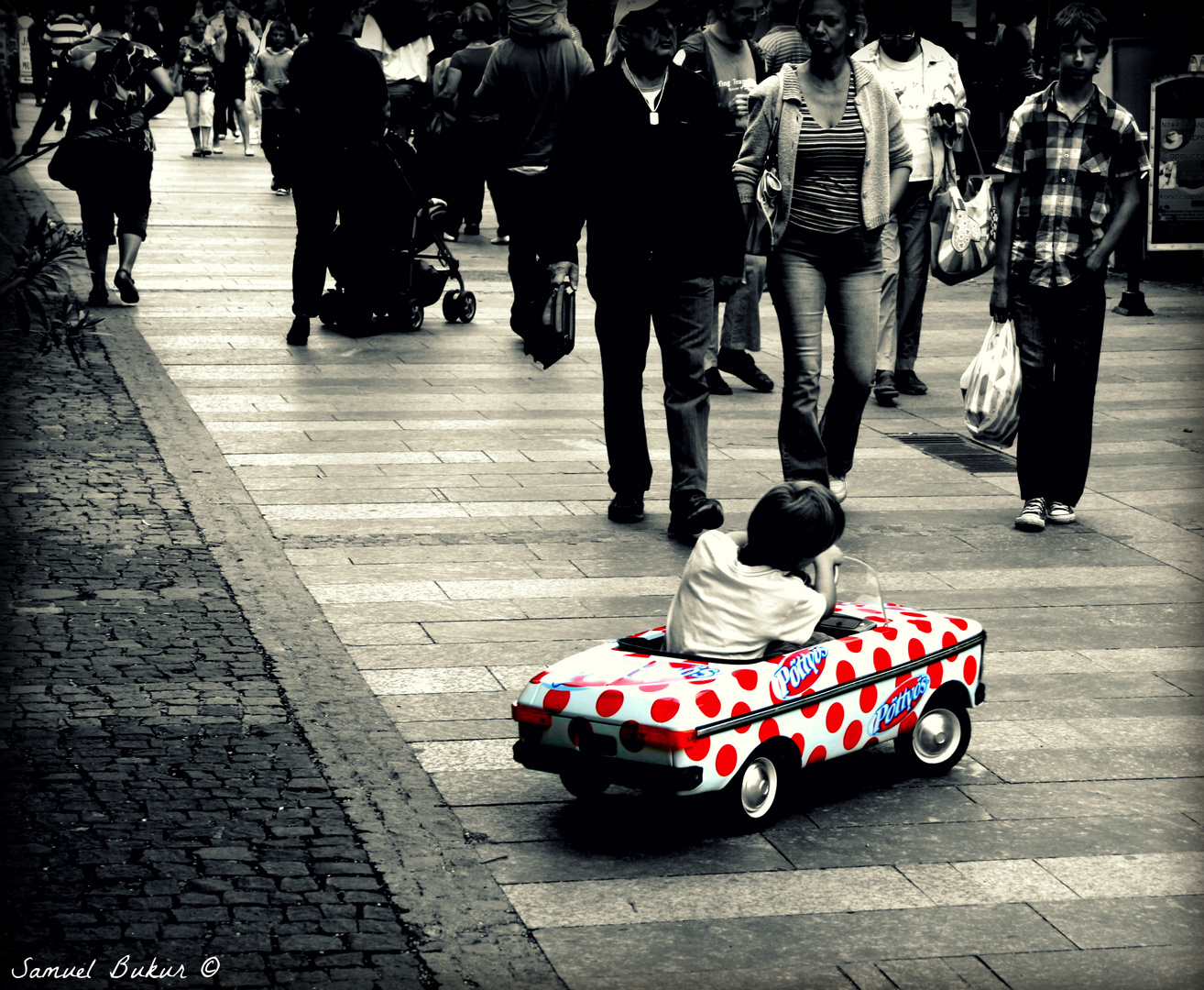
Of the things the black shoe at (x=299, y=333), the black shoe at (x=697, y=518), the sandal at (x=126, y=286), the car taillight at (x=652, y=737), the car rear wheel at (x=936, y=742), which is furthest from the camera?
the sandal at (x=126, y=286)

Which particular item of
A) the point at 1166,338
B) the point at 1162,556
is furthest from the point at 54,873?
the point at 1166,338

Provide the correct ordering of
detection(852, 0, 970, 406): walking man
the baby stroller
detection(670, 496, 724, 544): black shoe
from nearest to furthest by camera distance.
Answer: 1. detection(670, 496, 724, 544): black shoe
2. detection(852, 0, 970, 406): walking man
3. the baby stroller

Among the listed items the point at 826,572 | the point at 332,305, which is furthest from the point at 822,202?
the point at 332,305

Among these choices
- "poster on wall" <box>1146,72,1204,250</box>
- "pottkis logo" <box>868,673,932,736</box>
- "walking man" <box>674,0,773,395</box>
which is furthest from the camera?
"poster on wall" <box>1146,72,1204,250</box>

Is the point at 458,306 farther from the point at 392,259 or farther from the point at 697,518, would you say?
the point at 697,518

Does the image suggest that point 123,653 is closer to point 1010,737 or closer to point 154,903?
point 154,903

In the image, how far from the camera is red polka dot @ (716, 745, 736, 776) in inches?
154

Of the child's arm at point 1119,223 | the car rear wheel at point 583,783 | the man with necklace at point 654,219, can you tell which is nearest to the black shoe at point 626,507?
the man with necklace at point 654,219

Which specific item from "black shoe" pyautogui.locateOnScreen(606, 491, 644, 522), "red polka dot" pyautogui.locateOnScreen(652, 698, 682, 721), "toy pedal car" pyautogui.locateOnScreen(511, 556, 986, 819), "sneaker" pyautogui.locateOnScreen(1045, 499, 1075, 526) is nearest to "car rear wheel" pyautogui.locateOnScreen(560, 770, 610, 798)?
"toy pedal car" pyautogui.locateOnScreen(511, 556, 986, 819)

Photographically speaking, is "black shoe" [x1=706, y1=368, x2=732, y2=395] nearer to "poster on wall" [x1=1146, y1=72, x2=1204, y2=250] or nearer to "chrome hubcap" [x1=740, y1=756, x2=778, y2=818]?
"poster on wall" [x1=1146, y1=72, x2=1204, y2=250]

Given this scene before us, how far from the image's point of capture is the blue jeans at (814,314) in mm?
6871

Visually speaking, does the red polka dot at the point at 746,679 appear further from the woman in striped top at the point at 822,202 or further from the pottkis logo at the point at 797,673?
the woman in striped top at the point at 822,202

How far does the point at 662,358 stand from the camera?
6863 millimetres

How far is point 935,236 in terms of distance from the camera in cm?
959
